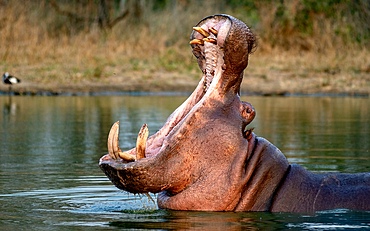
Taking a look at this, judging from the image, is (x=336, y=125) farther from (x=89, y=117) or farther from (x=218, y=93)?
(x=218, y=93)

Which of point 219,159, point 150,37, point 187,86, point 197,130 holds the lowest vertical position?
point 187,86

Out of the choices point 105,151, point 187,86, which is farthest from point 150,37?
point 105,151

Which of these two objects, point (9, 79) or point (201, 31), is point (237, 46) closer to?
point (201, 31)

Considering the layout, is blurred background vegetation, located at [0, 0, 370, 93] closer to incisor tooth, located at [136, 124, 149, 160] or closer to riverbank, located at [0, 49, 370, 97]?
riverbank, located at [0, 49, 370, 97]

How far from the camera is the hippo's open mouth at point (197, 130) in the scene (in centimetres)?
473

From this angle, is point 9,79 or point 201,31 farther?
point 9,79

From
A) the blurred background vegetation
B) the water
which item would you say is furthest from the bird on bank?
the blurred background vegetation

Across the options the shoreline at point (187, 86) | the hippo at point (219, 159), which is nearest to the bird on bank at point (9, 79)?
the shoreline at point (187, 86)

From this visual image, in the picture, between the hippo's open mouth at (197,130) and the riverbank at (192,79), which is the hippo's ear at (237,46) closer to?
the hippo's open mouth at (197,130)

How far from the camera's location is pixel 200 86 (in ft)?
16.3

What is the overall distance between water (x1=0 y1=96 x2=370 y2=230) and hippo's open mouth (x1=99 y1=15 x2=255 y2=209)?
241 millimetres

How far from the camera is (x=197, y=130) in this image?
188 inches

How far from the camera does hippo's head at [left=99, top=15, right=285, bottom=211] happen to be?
4746mm

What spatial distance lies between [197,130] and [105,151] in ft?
13.5
